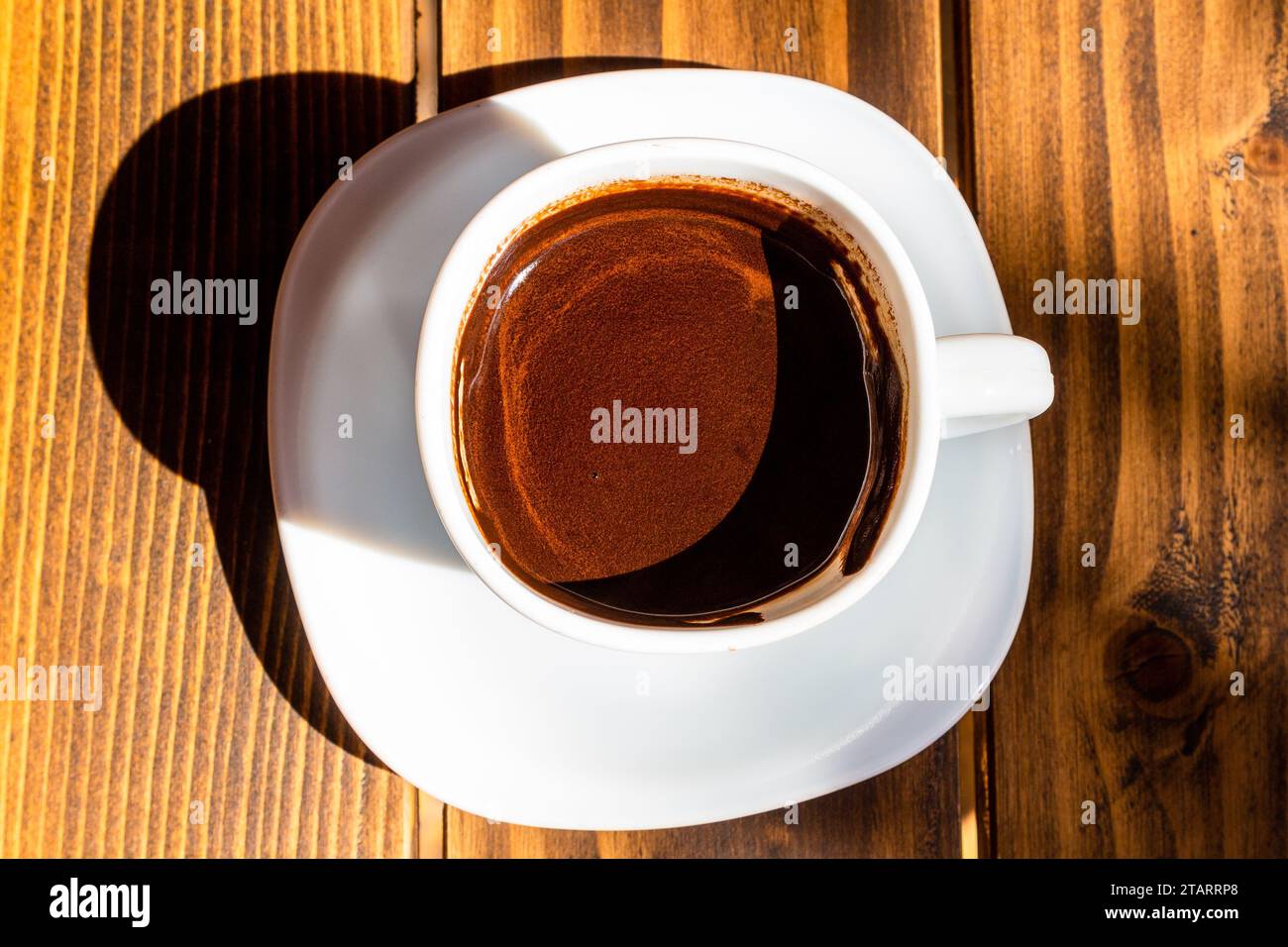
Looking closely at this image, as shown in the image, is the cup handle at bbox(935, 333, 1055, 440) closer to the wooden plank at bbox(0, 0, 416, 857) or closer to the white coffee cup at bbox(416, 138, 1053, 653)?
the white coffee cup at bbox(416, 138, 1053, 653)

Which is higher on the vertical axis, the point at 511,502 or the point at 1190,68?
the point at 1190,68

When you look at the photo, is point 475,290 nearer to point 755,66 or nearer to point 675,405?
point 675,405

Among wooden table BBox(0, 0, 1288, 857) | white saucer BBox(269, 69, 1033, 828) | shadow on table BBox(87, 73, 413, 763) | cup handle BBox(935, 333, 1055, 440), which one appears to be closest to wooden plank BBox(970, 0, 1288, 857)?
wooden table BBox(0, 0, 1288, 857)

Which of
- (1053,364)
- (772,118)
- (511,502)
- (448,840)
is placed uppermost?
(772,118)

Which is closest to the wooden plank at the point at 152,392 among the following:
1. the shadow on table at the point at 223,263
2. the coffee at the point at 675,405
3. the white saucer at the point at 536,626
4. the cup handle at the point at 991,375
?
the shadow on table at the point at 223,263

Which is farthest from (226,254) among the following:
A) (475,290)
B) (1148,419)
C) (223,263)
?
(1148,419)

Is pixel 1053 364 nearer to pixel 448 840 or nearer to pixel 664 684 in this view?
pixel 664 684

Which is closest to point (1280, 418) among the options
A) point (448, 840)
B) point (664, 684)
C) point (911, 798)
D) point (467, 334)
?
point (911, 798)
